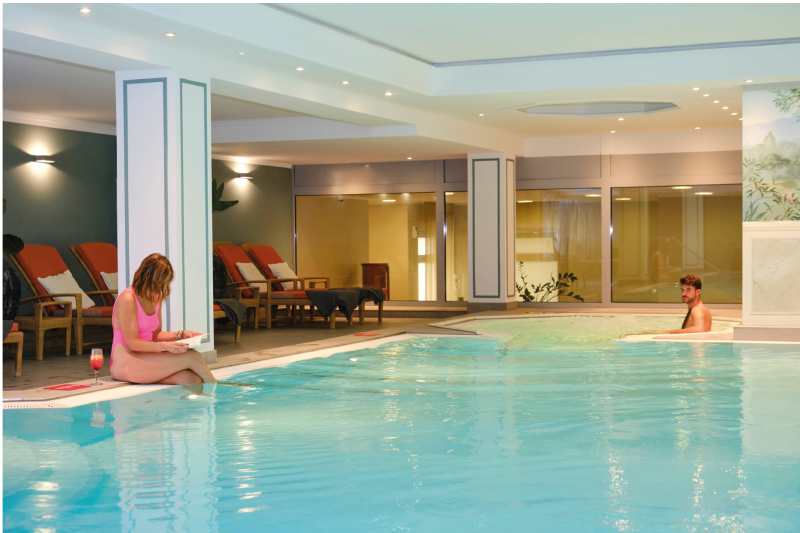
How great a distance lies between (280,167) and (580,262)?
5.61 metres

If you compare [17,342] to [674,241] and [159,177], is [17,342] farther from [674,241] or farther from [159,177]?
[674,241]

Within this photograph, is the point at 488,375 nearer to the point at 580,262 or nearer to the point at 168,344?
the point at 168,344

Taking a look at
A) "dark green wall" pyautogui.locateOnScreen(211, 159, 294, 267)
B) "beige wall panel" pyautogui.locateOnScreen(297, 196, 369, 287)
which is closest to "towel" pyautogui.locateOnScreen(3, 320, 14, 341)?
"dark green wall" pyautogui.locateOnScreen(211, 159, 294, 267)

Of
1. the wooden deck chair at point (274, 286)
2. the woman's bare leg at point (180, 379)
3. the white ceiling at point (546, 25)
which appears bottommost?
the woman's bare leg at point (180, 379)

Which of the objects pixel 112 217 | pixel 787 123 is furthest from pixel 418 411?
pixel 112 217

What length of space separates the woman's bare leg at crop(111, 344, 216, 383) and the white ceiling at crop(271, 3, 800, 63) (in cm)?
296

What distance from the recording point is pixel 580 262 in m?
13.3

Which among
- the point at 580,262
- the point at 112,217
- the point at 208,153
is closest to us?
the point at 208,153

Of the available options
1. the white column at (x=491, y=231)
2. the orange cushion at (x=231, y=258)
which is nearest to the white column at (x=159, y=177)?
the orange cushion at (x=231, y=258)

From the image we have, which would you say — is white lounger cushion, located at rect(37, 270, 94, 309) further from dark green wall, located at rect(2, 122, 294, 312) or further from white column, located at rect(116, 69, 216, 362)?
white column, located at rect(116, 69, 216, 362)

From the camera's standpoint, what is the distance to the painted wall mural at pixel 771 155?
7977mm

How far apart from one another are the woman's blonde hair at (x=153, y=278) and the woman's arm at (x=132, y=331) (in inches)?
3.7

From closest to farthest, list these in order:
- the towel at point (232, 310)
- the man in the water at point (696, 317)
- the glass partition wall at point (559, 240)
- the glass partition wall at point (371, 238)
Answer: the man in the water at point (696, 317), the towel at point (232, 310), the glass partition wall at point (559, 240), the glass partition wall at point (371, 238)

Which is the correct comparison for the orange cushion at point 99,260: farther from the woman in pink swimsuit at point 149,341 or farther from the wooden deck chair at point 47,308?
the woman in pink swimsuit at point 149,341
